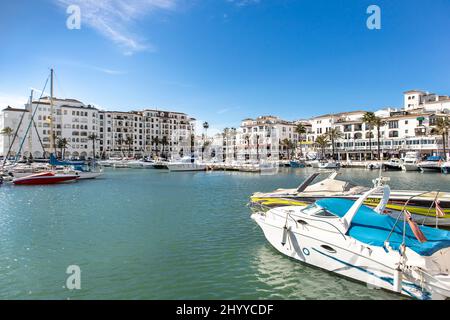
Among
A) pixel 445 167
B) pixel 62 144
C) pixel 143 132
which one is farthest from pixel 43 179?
pixel 143 132

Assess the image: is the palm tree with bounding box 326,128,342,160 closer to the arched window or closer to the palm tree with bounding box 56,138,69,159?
the arched window

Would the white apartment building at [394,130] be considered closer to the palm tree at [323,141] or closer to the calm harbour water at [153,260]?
the palm tree at [323,141]

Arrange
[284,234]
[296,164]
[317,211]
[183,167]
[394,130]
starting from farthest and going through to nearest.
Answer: [394,130] < [296,164] < [183,167] < [284,234] < [317,211]

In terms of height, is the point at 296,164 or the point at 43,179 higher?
the point at 296,164

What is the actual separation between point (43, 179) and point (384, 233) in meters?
51.1

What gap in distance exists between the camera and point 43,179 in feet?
162

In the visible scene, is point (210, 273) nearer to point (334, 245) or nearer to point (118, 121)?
point (334, 245)

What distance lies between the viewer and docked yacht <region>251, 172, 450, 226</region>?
17.8 metres

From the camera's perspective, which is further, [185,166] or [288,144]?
[288,144]

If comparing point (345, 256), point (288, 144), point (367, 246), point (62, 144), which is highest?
point (62, 144)

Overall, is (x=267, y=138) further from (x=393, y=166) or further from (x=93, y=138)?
(x=93, y=138)
